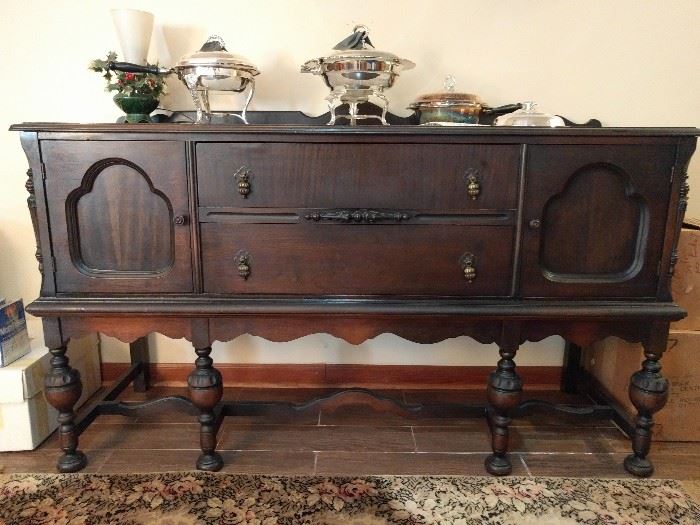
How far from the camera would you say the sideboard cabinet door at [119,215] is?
1.27 metres

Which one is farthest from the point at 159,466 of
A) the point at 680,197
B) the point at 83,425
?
the point at 680,197

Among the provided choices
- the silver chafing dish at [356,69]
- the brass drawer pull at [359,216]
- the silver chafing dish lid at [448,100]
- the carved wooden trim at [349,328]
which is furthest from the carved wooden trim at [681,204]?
the silver chafing dish at [356,69]

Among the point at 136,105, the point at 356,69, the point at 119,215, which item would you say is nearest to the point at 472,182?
the point at 356,69

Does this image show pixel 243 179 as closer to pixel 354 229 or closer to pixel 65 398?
pixel 354 229

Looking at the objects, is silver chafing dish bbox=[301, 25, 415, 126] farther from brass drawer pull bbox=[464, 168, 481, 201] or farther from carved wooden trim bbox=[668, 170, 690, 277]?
carved wooden trim bbox=[668, 170, 690, 277]

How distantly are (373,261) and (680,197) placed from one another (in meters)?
0.80

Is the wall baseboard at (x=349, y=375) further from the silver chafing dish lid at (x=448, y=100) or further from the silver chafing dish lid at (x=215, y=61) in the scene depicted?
the silver chafing dish lid at (x=215, y=61)

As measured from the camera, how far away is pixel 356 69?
56.2 inches

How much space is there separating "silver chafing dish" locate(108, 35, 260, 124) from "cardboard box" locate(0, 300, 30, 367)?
0.81 m

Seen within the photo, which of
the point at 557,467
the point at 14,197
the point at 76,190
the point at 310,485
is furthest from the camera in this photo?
the point at 14,197

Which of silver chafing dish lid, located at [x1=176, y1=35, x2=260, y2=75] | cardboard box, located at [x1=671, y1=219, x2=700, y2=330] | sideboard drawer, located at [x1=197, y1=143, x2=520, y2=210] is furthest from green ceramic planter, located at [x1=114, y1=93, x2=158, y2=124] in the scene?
cardboard box, located at [x1=671, y1=219, x2=700, y2=330]

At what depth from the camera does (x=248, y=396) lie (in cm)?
195

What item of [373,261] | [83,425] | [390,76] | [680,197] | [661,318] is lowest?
[83,425]

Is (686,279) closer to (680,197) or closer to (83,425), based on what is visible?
(680,197)
